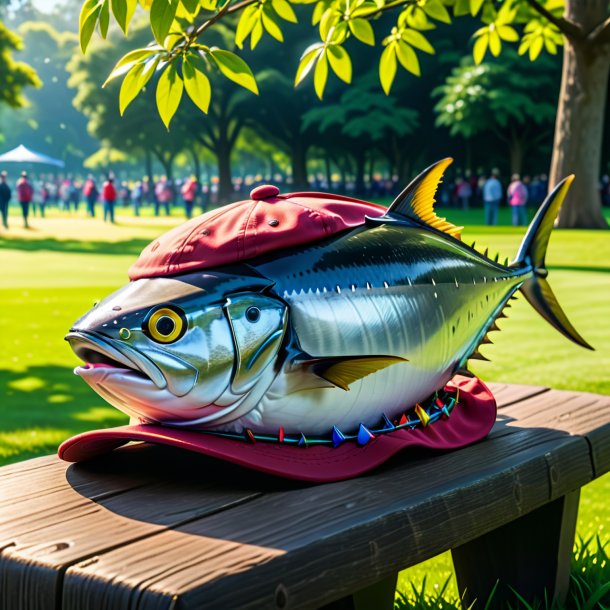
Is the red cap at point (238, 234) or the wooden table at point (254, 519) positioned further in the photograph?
the red cap at point (238, 234)

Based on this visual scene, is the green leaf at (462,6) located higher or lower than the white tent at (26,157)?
higher

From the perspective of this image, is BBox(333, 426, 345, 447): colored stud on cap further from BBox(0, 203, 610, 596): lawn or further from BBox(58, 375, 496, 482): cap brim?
BBox(0, 203, 610, 596): lawn

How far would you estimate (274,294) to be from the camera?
2.53m

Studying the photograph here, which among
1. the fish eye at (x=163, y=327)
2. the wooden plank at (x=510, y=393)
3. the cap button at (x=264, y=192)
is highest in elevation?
the cap button at (x=264, y=192)

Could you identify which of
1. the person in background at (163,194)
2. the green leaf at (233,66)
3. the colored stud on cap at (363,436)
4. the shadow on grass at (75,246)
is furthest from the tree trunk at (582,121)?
the person in background at (163,194)

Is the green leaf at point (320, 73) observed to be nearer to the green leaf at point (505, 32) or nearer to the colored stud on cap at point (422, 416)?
the colored stud on cap at point (422, 416)

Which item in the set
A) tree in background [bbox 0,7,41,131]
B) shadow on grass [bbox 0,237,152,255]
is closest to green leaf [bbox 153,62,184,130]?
shadow on grass [bbox 0,237,152,255]

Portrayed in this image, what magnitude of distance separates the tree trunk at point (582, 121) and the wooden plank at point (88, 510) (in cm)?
2073

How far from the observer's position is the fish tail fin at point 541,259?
131 inches

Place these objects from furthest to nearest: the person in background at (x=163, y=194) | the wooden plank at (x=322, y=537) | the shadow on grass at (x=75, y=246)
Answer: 1. the person in background at (x=163, y=194)
2. the shadow on grass at (x=75, y=246)
3. the wooden plank at (x=322, y=537)

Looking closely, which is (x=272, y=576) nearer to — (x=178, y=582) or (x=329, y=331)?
(x=178, y=582)

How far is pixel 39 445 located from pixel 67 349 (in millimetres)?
3659

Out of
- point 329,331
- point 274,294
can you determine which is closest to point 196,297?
point 274,294

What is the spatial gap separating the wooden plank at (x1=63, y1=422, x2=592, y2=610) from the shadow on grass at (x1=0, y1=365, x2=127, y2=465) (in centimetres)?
342
